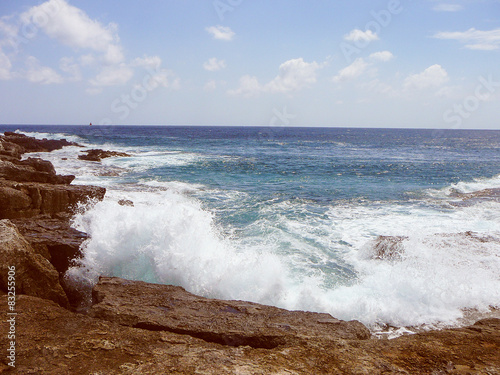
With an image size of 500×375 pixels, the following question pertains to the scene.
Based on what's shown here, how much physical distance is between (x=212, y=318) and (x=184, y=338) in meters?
0.76

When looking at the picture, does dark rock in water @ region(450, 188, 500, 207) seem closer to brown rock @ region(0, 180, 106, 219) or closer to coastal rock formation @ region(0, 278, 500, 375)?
coastal rock formation @ region(0, 278, 500, 375)

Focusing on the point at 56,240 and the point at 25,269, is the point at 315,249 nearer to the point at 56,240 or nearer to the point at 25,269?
the point at 56,240

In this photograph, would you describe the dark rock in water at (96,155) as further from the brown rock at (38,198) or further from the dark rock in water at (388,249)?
the dark rock in water at (388,249)

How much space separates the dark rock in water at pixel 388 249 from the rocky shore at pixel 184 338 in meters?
4.67

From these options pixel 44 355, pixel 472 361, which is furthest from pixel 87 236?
pixel 472 361

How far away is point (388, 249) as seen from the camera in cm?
997

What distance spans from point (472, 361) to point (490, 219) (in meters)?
12.1

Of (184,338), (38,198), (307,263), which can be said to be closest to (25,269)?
(184,338)

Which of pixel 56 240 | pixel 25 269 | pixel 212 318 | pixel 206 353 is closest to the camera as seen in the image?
pixel 206 353

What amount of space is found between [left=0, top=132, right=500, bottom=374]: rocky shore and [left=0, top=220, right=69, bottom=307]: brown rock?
14 millimetres

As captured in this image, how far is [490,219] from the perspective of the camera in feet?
44.7

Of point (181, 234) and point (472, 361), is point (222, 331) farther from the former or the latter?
point (181, 234)

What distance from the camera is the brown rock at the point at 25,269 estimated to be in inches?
205

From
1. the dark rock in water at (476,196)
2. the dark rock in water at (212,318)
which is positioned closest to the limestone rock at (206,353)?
A: the dark rock in water at (212,318)
